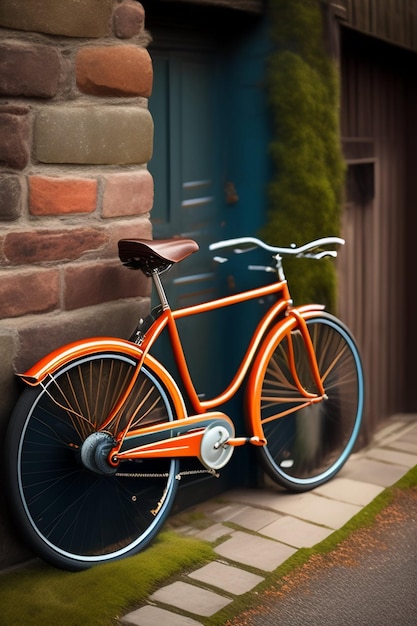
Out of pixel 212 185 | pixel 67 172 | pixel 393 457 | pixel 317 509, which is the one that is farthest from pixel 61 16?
pixel 393 457

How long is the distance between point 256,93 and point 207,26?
374mm

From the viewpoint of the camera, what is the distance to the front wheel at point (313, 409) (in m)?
5.13

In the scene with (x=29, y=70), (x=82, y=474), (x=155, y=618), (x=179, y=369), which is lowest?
(x=155, y=618)

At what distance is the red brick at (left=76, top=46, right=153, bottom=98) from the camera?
161 inches

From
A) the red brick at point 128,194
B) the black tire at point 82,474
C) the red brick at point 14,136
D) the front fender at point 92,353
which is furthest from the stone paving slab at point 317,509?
the red brick at point 14,136

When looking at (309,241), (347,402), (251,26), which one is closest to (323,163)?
(309,241)

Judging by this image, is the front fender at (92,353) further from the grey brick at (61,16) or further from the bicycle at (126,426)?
the grey brick at (61,16)

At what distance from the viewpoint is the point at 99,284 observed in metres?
4.25

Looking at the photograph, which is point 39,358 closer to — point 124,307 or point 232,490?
point 124,307

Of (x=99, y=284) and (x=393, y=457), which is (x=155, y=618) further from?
(x=393, y=457)

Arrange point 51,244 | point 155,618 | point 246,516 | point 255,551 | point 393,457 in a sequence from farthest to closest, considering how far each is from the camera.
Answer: point 393,457
point 246,516
point 255,551
point 51,244
point 155,618

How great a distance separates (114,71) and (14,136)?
21.1 inches

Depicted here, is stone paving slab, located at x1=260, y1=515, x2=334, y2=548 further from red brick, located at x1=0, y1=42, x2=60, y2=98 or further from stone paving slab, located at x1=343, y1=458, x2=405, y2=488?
red brick, located at x1=0, y1=42, x2=60, y2=98

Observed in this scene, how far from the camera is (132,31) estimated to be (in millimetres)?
4230
